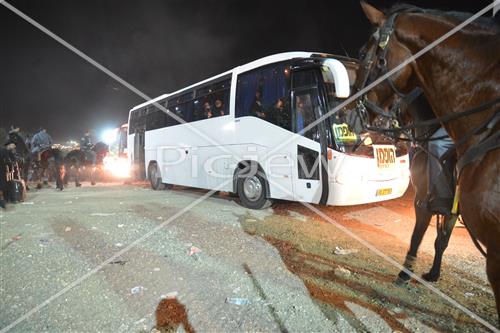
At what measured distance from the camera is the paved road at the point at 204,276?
8.79 feet

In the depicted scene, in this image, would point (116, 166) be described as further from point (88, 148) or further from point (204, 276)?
point (204, 276)

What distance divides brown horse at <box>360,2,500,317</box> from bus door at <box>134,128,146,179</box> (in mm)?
12168

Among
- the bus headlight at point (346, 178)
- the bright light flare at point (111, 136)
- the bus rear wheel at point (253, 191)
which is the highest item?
the bright light flare at point (111, 136)

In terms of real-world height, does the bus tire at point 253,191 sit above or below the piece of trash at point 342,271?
above

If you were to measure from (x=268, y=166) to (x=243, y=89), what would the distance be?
2055mm

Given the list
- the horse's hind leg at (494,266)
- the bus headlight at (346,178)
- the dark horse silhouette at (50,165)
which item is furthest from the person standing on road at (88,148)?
the horse's hind leg at (494,266)

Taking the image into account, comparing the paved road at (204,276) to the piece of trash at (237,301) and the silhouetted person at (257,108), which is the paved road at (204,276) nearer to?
the piece of trash at (237,301)

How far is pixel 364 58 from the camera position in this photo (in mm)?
2400

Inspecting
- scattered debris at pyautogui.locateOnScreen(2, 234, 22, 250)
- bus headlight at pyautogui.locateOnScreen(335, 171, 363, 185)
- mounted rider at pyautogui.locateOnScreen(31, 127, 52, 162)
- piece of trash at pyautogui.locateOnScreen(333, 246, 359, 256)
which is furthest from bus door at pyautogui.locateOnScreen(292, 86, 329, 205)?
mounted rider at pyautogui.locateOnScreen(31, 127, 52, 162)

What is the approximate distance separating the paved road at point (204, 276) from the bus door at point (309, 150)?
0.63m

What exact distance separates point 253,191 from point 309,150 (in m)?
2.00

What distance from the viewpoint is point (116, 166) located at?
18.2 metres

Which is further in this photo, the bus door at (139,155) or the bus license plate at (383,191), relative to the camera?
the bus door at (139,155)

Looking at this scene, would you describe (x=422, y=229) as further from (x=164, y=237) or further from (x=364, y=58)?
(x=164, y=237)
